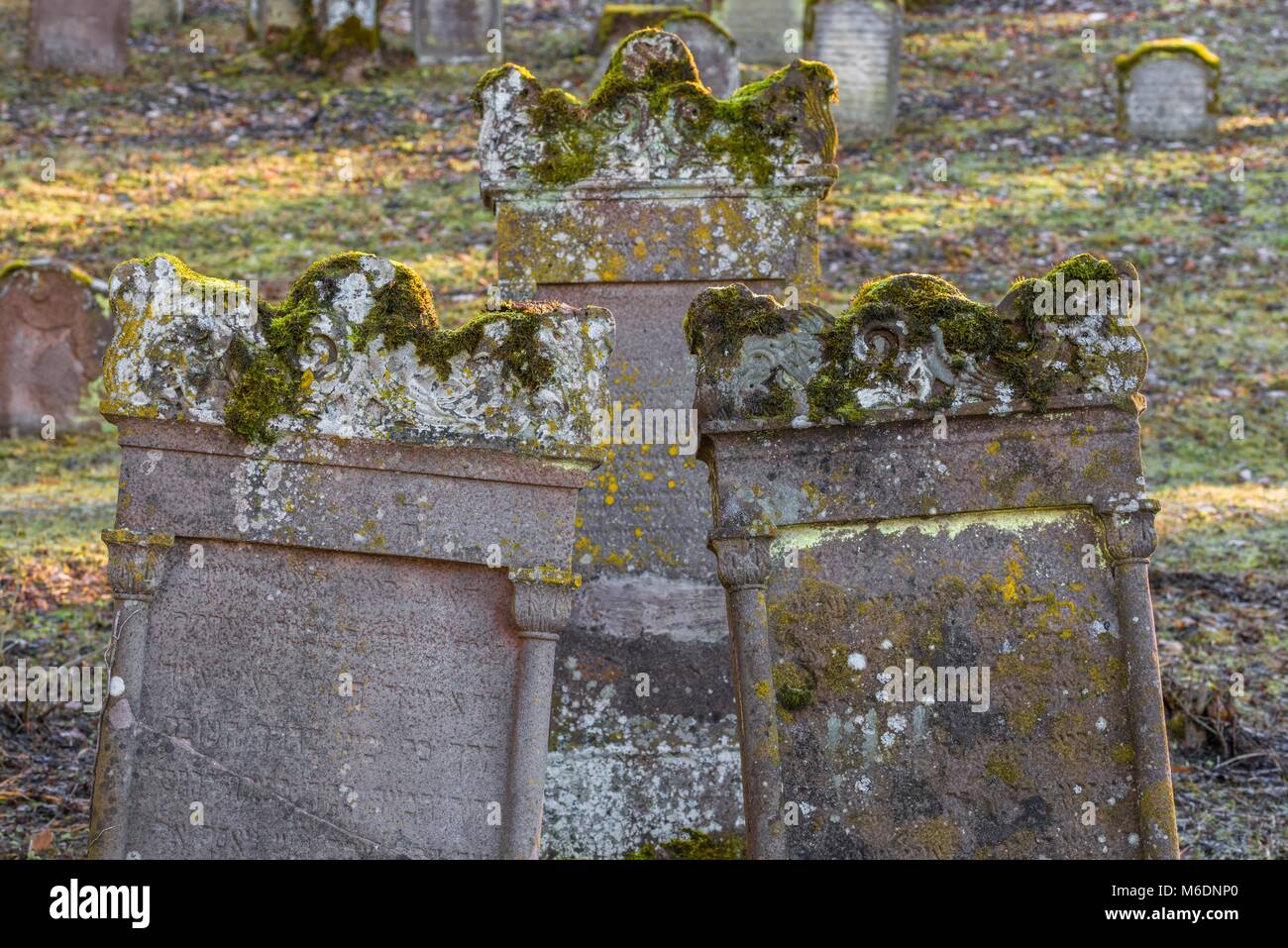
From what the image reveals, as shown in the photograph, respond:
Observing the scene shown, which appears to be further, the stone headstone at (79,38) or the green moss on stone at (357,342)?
the stone headstone at (79,38)

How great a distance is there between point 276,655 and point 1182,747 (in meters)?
4.39

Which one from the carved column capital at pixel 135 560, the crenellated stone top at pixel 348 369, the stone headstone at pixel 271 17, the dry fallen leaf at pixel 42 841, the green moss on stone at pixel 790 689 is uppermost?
the stone headstone at pixel 271 17

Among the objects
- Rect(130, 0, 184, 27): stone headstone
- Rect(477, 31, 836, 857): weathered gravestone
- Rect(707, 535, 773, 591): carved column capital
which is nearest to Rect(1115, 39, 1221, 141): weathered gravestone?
Rect(477, 31, 836, 857): weathered gravestone

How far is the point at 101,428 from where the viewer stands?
12.5 meters

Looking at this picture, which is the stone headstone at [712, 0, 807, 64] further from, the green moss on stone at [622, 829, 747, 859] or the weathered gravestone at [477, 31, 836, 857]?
the green moss on stone at [622, 829, 747, 859]

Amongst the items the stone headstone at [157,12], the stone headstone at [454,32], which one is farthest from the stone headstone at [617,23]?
the stone headstone at [157,12]

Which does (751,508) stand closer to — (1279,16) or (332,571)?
(332,571)

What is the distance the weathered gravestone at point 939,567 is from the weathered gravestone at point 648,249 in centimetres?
186

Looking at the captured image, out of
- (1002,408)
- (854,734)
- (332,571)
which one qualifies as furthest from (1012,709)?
(332,571)

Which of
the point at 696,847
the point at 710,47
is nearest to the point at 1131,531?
the point at 696,847

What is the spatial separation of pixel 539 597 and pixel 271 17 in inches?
683

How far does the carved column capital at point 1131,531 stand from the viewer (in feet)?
16.9

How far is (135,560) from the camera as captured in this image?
16.6ft

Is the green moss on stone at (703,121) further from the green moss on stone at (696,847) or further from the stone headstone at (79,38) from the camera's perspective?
the stone headstone at (79,38)
